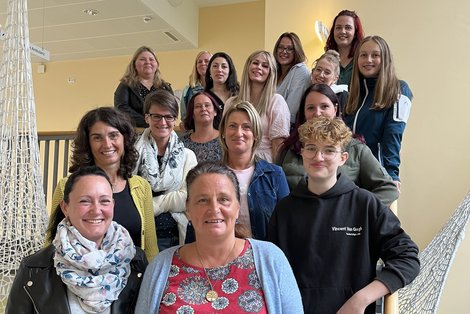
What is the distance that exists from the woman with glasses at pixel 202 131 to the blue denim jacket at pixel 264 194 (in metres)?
0.74

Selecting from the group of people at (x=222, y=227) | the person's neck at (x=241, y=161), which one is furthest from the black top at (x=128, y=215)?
the person's neck at (x=241, y=161)

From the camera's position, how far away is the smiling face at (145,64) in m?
3.90

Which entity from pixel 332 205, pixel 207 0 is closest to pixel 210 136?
pixel 332 205

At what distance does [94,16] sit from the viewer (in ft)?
22.7

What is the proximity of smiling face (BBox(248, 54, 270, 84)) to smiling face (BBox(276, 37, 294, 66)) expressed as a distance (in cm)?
47

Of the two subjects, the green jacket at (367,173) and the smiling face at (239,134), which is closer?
the green jacket at (367,173)

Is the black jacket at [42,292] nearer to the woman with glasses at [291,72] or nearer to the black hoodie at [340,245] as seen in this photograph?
the black hoodie at [340,245]

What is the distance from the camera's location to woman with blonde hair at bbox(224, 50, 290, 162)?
2779 mm

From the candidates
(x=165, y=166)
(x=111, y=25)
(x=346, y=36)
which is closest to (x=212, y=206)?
(x=165, y=166)

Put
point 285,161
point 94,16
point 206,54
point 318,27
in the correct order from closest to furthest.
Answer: point 285,161
point 206,54
point 318,27
point 94,16

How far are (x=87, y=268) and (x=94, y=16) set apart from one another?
19.4 ft

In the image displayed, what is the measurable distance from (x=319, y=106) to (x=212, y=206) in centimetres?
98

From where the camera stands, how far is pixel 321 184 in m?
1.81

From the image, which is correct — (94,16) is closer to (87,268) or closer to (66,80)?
(66,80)
